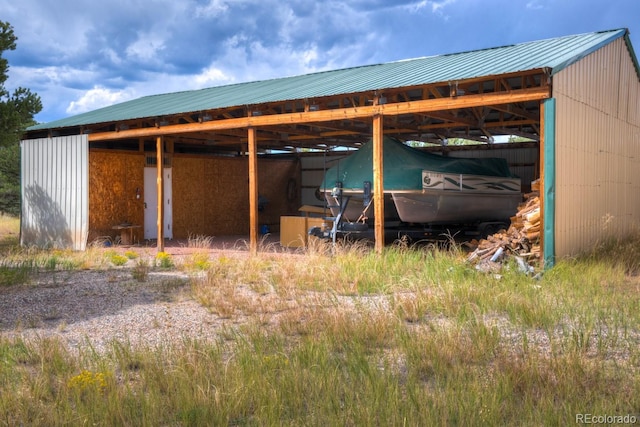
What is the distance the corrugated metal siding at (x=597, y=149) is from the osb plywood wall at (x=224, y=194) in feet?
38.1

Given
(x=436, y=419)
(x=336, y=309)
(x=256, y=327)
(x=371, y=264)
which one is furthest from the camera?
(x=371, y=264)

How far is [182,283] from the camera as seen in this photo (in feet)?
31.7

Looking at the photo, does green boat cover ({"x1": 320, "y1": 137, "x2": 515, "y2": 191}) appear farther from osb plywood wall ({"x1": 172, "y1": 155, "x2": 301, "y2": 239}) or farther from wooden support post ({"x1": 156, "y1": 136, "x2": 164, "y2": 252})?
osb plywood wall ({"x1": 172, "y1": 155, "x2": 301, "y2": 239})

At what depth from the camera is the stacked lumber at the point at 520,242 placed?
34.1 ft

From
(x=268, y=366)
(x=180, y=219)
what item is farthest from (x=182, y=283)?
(x=180, y=219)

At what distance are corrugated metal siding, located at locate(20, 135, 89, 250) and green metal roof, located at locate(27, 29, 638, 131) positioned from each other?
27.0 inches

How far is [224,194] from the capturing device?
822 inches

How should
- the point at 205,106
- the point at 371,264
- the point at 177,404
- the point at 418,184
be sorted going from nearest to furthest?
the point at 177,404 → the point at 371,264 → the point at 418,184 → the point at 205,106

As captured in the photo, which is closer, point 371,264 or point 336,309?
point 336,309

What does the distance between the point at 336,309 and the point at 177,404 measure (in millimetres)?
2906

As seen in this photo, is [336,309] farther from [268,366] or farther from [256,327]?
[268,366]

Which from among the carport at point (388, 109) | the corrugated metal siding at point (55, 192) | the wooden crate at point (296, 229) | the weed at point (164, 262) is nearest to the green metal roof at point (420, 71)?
the carport at point (388, 109)

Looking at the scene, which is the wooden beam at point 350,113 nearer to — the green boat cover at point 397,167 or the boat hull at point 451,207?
the green boat cover at point 397,167

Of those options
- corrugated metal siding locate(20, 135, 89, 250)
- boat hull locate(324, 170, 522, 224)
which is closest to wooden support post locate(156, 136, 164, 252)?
corrugated metal siding locate(20, 135, 89, 250)
